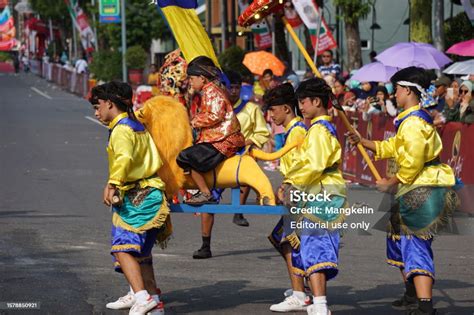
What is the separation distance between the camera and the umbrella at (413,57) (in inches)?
688

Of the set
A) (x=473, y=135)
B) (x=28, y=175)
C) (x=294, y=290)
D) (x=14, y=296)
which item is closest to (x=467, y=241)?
(x=473, y=135)

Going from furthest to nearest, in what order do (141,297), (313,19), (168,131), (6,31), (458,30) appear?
(6,31) → (458,30) → (313,19) → (168,131) → (141,297)

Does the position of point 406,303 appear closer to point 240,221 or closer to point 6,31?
point 240,221

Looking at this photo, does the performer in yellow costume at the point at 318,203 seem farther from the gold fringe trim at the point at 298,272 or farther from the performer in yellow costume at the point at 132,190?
the performer in yellow costume at the point at 132,190

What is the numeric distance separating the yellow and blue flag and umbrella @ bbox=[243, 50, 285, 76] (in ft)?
43.0

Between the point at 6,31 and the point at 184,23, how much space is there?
13134cm

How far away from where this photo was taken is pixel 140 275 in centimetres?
749

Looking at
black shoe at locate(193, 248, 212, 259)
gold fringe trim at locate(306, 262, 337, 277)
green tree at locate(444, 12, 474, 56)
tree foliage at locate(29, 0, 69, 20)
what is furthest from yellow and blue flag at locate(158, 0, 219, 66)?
tree foliage at locate(29, 0, 69, 20)

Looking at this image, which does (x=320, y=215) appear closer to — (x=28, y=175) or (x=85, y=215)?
(x=85, y=215)

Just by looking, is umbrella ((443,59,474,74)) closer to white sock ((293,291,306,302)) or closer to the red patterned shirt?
the red patterned shirt

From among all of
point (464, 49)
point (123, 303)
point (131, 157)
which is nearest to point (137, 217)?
point (131, 157)

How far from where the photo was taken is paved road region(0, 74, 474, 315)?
328 inches

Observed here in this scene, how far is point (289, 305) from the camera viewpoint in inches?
314

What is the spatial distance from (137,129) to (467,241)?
5.17 meters
